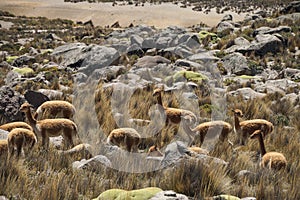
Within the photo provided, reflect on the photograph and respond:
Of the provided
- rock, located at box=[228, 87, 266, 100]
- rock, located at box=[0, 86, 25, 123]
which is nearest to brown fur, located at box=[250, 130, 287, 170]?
rock, located at box=[0, 86, 25, 123]

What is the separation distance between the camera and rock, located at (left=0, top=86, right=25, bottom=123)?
8.07 m

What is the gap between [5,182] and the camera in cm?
447

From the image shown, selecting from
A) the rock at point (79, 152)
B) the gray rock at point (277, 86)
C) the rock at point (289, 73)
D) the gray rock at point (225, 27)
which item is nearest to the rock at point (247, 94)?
the gray rock at point (277, 86)

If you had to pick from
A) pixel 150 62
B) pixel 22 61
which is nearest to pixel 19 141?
pixel 150 62

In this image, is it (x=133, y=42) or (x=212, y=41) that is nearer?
(x=133, y=42)

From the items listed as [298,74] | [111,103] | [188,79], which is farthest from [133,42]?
[111,103]

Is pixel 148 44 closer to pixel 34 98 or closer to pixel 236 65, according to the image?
pixel 236 65

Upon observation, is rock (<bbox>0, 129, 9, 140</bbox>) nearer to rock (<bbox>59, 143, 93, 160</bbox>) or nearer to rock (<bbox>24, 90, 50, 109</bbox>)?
rock (<bbox>59, 143, 93, 160</bbox>)

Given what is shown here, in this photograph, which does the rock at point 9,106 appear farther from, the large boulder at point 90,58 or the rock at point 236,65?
the rock at point 236,65

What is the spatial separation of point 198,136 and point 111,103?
3.67 m

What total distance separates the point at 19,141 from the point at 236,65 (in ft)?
45.1

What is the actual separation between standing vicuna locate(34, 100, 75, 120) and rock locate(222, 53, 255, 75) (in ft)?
34.8

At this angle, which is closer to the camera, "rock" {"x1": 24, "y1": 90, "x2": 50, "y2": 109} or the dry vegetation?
the dry vegetation

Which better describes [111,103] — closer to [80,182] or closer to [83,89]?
[83,89]
